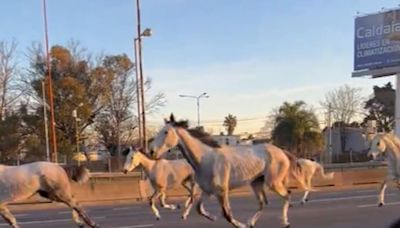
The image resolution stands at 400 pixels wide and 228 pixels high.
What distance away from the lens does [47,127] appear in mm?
60938

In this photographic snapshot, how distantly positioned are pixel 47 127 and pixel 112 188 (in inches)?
1475

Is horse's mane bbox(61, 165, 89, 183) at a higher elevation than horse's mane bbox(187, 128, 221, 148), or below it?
below

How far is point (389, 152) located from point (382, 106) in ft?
275

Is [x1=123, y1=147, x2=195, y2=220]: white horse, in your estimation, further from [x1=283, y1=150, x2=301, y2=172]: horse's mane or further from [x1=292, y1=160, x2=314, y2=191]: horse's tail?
[x1=283, y1=150, x2=301, y2=172]: horse's mane

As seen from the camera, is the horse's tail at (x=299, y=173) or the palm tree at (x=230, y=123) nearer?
the horse's tail at (x=299, y=173)

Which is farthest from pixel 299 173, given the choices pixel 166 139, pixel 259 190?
pixel 166 139

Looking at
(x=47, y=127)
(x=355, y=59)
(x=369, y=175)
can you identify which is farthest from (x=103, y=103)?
(x=369, y=175)

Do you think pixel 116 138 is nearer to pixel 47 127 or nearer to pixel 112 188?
pixel 47 127

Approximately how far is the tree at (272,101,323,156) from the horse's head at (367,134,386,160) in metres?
67.1

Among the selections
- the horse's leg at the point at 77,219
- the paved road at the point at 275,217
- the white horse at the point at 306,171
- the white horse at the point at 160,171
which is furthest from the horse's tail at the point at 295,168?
the horse's leg at the point at 77,219

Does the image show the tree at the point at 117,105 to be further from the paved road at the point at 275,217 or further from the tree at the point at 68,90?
the paved road at the point at 275,217

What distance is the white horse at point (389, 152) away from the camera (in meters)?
18.4

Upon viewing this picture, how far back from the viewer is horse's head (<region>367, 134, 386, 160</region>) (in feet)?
62.1

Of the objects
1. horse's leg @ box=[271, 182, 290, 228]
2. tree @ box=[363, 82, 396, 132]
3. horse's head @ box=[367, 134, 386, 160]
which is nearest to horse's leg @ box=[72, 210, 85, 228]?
horse's leg @ box=[271, 182, 290, 228]
